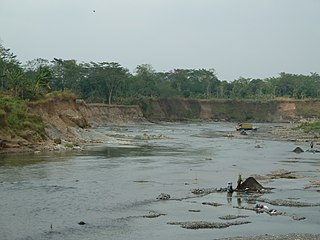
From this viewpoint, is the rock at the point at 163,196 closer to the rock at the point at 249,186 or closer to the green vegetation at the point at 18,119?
the rock at the point at 249,186

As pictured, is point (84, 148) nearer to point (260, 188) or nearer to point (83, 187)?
point (83, 187)

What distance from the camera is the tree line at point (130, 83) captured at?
296ft

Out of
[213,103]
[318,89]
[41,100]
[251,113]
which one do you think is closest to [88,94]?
Result: [213,103]

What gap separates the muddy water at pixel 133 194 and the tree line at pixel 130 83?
29395 millimetres

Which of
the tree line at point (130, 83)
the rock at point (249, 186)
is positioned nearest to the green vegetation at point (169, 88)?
the tree line at point (130, 83)

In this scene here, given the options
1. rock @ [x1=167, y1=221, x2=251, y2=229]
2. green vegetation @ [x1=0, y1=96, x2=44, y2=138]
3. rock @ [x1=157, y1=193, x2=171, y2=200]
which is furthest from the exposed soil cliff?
rock @ [x1=167, y1=221, x2=251, y2=229]

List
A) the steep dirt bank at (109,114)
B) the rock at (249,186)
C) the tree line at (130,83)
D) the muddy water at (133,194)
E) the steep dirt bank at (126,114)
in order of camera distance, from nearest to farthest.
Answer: the muddy water at (133,194) < the rock at (249,186) < the steep dirt bank at (126,114) < the tree line at (130,83) < the steep dirt bank at (109,114)

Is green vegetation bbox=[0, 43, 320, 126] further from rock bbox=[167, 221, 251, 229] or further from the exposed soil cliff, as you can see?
rock bbox=[167, 221, 251, 229]

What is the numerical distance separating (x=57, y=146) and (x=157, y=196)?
2760cm

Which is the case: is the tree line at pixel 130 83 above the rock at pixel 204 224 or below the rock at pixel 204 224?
above

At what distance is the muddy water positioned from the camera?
71.0 feet

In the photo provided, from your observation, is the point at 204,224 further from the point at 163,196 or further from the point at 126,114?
the point at 126,114

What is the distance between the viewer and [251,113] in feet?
526

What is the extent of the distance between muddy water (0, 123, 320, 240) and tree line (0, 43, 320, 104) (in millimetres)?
29395
